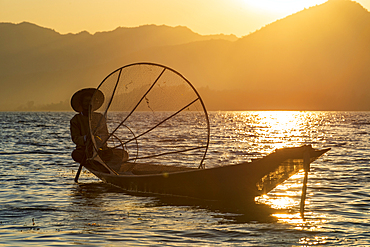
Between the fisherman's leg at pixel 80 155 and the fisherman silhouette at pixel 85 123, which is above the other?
the fisherman silhouette at pixel 85 123

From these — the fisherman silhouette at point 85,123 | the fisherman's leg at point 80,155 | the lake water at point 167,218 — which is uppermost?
the fisherman silhouette at point 85,123

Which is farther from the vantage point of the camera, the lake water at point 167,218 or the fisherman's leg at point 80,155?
the fisherman's leg at point 80,155

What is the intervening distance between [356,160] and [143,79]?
1286cm

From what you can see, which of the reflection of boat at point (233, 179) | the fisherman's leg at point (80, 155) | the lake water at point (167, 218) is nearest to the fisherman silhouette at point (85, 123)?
the fisherman's leg at point (80, 155)

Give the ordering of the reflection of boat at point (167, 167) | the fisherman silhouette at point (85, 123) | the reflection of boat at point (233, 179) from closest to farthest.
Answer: the reflection of boat at point (233, 179) → the reflection of boat at point (167, 167) → the fisherman silhouette at point (85, 123)

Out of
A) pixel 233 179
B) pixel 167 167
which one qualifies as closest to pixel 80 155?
pixel 167 167

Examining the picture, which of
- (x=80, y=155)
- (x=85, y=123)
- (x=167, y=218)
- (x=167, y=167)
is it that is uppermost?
(x=85, y=123)

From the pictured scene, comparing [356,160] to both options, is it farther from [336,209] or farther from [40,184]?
[40,184]

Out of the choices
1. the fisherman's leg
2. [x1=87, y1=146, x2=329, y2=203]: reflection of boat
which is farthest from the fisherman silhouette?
[x1=87, y1=146, x2=329, y2=203]: reflection of boat

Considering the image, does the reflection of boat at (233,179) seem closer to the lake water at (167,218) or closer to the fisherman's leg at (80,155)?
the lake water at (167,218)

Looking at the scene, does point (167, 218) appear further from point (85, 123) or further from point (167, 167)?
point (85, 123)

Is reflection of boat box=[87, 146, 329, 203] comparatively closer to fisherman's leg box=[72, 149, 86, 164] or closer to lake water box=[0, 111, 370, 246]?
lake water box=[0, 111, 370, 246]

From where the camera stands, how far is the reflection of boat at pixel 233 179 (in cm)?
887

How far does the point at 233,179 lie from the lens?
31.5 feet
